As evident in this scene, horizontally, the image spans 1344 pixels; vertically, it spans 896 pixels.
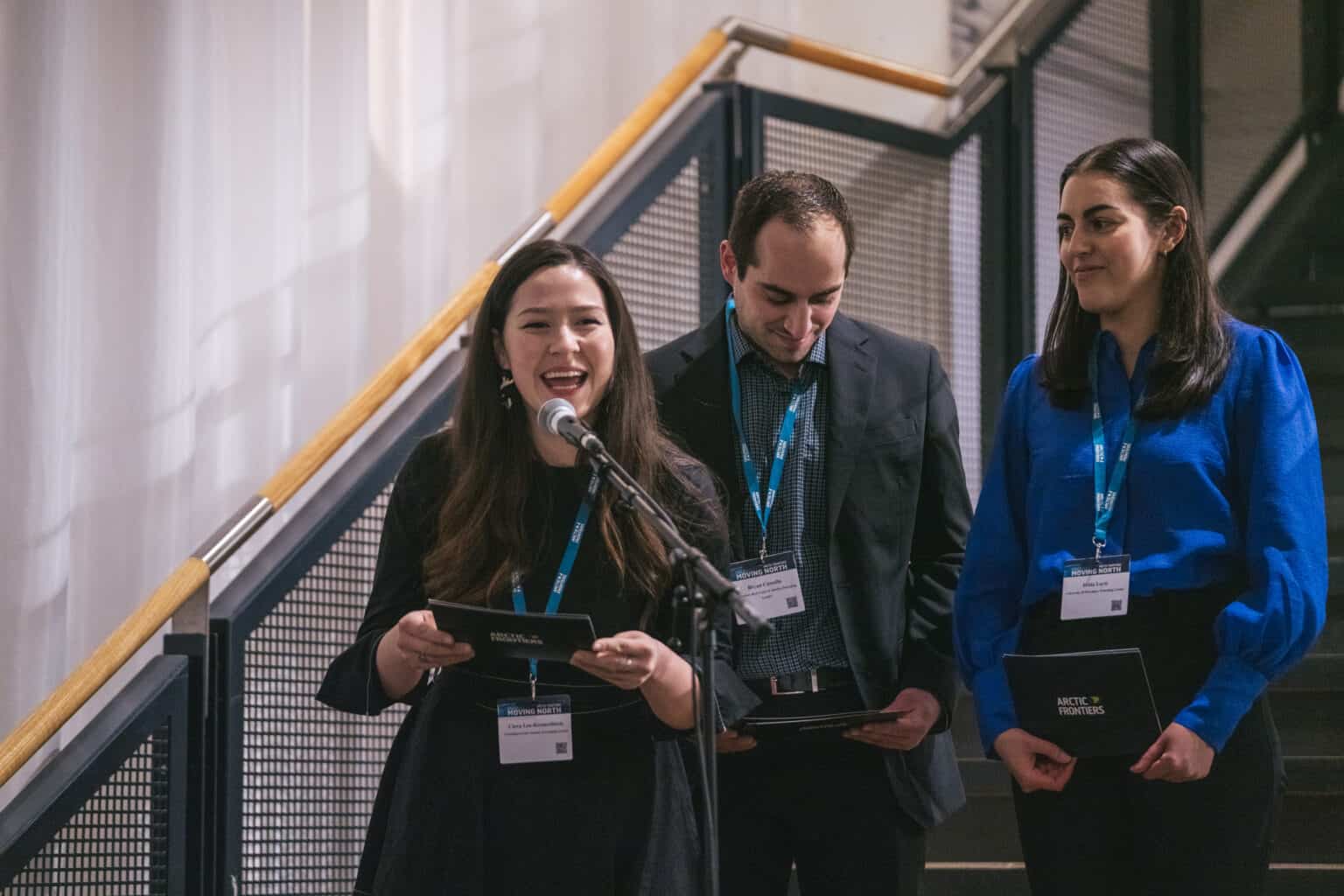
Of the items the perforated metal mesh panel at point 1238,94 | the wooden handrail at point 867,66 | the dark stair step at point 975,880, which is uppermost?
the perforated metal mesh panel at point 1238,94

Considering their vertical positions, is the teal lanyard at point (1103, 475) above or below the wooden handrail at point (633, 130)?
below

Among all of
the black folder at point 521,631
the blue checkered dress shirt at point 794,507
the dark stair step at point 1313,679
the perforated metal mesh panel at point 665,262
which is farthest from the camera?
the perforated metal mesh panel at point 665,262

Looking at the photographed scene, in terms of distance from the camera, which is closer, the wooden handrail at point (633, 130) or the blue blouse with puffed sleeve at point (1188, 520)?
the blue blouse with puffed sleeve at point (1188, 520)

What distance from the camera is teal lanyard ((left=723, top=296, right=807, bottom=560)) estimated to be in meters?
2.79

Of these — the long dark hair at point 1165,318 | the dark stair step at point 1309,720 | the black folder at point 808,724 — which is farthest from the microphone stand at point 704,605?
the dark stair step at point 1309,720

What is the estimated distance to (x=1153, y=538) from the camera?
96.2 inches

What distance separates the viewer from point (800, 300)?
2.73 meters

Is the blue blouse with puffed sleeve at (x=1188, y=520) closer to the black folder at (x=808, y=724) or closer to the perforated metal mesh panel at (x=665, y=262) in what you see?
the black folder at (x=808, y=724)

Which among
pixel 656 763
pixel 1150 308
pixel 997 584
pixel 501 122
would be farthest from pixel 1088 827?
pixel 501 122

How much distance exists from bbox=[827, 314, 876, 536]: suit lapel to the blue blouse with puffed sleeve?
0.22 m

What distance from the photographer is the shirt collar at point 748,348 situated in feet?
9.37

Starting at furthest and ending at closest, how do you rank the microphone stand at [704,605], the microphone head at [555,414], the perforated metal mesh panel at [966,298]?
the perforated metal mesh panel at [966,298] → the microphone head at [555,414] → the microphone stand at [704,605]

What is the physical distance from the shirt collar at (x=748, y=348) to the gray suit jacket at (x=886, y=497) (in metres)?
0.01

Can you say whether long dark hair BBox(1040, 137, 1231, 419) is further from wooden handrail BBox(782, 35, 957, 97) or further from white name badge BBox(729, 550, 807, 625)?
wooden handrail BBox(782, 35, 957, 97)
